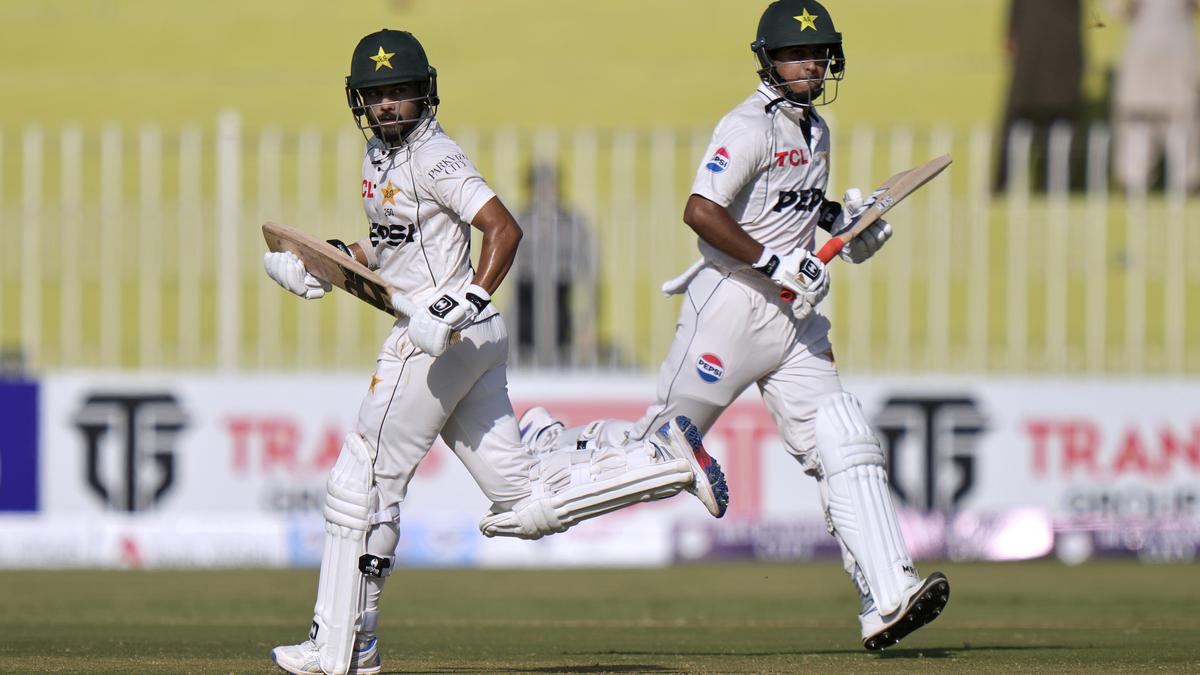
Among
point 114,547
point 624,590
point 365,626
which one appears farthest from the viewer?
point 114,547

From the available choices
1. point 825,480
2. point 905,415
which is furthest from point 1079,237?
point 825,480

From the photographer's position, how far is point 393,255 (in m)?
6.23

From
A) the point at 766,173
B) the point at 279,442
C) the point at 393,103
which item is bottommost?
the point at 279,442

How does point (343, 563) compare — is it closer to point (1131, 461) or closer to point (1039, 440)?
point (1039, 440)

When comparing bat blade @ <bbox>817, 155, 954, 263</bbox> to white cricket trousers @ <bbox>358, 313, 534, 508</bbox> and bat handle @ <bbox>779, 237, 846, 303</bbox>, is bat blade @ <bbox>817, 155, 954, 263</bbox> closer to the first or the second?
bat handle @ <bbox>779, 237, 846, 303</bbox>

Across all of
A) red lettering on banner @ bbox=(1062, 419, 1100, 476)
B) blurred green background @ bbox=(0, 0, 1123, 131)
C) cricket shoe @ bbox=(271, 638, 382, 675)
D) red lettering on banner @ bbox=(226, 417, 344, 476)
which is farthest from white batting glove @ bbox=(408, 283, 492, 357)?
blurred green background @ bbox=(0, 0, 1123, 131)

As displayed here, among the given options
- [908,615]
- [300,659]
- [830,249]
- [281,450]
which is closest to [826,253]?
[830,249]

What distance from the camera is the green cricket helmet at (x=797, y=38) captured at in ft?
22.3

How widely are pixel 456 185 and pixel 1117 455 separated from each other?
6865 millimetres

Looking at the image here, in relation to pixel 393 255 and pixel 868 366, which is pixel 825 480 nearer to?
pixel 393 255

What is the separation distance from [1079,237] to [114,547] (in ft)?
20.6

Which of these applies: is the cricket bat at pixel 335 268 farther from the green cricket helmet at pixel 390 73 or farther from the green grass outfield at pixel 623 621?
the green grass outfield at pixel 623 621

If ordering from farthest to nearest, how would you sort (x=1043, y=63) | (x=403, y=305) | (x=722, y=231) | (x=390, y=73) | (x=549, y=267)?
(x=1043, y=63)
(x=549, y=267)
(x=722, y=231)
(x=390, y=73)
(x=403, y=305)

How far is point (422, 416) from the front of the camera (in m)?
6.07
